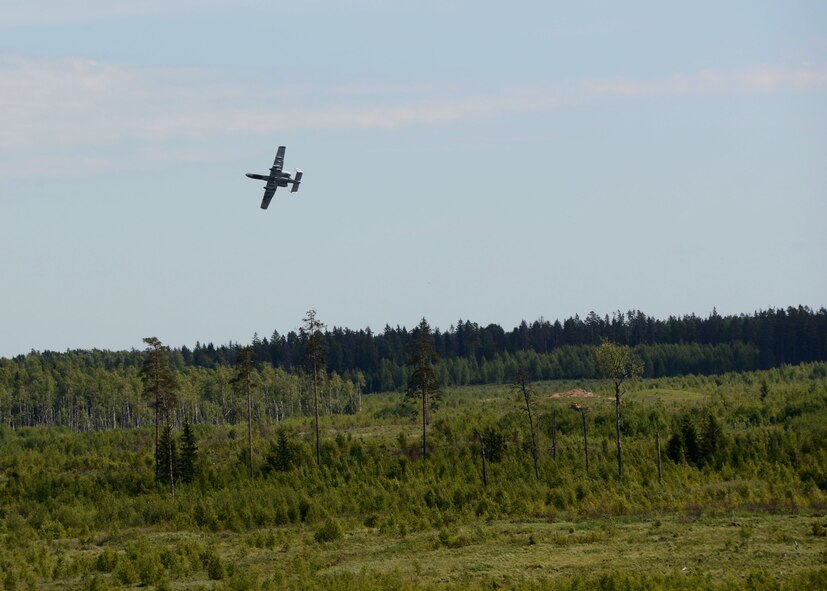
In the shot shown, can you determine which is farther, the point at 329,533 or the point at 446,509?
the point at 446,509

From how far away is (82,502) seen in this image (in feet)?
275

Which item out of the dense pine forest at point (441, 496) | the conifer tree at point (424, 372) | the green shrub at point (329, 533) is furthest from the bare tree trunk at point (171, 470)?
the green shrub at point (329, 533)

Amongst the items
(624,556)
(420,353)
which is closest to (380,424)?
(420,353)

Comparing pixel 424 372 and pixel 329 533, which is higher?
pixel 424 372

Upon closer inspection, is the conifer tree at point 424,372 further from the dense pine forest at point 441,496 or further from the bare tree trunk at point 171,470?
the bare tree trunk at point 171,470

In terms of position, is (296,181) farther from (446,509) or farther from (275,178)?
(446,509)

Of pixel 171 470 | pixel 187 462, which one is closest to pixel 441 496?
pixel 171 470

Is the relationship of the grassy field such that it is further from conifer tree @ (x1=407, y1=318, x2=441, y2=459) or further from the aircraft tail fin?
the aircraft tail fin

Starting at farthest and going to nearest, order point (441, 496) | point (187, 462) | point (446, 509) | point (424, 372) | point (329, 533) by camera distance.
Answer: point (424, 372) → point (187, 462) → point (441, 496) → point (446, 509) → point (329, 533)

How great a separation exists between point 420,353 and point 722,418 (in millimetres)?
27227

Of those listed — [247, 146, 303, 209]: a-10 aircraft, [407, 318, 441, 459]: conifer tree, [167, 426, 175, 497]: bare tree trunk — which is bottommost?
[167, 426, 175, 497]: bare tree trunk

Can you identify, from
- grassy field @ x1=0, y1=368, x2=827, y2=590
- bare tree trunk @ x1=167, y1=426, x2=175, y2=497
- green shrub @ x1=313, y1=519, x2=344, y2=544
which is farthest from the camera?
bare tree trunk @ x1=167, y1=426, x2=175, y2=497

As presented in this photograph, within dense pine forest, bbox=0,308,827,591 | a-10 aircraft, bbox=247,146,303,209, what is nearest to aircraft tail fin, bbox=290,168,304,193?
a-10 aircraft, bbox=247,146,303,209

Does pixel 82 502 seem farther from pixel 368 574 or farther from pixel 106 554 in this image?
pixel 368 574
